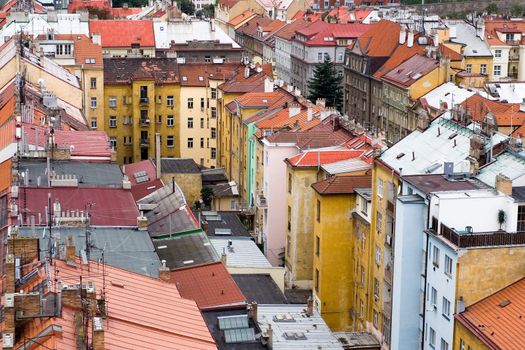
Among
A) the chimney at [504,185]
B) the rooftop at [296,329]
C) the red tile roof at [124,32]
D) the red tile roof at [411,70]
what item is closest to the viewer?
the chimney at [504,185]

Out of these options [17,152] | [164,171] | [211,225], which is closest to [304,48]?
[164,171]

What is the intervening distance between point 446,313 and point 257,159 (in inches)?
1359

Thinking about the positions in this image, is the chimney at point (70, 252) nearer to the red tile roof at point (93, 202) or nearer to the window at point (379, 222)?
the red tile roof at point (93, 202)

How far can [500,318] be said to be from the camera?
42.1m

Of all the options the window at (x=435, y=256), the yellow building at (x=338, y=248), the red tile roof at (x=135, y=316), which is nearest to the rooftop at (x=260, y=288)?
the yellow building at (x=338, y=248)

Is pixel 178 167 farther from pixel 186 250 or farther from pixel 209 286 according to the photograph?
pixel 209 286

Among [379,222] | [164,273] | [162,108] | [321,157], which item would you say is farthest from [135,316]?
[162,108]

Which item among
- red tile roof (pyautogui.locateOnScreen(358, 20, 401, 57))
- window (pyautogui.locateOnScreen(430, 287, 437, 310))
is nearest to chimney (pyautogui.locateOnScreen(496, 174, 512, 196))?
window (pyautogui.locateOnScreen(430, 287, 437, 310))

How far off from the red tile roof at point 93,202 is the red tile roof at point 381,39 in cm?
7559

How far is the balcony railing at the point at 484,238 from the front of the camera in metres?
43.9

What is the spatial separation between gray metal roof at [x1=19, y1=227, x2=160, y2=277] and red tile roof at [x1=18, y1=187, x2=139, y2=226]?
1092mm

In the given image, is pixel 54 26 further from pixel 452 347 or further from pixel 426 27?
pixel 452 347

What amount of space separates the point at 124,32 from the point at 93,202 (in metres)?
77.6

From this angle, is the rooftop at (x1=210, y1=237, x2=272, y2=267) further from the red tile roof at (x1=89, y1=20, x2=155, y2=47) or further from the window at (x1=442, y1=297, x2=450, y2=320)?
the red tile roof at (x1=89, y1=20, x2=155, y2=47)
